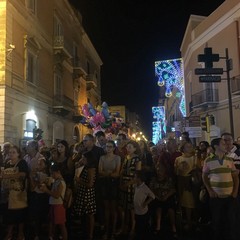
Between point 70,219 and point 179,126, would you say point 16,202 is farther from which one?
point 179,126

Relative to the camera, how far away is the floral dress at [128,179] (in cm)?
708

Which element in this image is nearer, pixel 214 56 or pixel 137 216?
pixel 137 216

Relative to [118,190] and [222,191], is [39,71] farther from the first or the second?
[222,191]

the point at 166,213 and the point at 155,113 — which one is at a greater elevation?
the point at 155,113

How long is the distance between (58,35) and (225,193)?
21746 mm

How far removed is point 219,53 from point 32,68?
1343 centimetres

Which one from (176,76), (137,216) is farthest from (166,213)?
(176,76)

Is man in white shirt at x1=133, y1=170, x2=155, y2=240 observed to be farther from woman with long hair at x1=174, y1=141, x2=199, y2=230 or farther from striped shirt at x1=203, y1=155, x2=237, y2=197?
striped shirt at x1=203, y1=155, x2=237, y2=197

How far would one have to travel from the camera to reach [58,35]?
83.4ft

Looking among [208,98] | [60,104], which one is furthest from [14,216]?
[208,98]

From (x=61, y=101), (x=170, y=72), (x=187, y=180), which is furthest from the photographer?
(x=170, y=72)

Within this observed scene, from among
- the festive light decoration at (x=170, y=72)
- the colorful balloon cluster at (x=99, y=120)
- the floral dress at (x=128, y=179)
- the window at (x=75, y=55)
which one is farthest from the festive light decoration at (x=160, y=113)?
the floral dress at (x=128, y=179)

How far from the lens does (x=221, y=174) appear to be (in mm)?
5969

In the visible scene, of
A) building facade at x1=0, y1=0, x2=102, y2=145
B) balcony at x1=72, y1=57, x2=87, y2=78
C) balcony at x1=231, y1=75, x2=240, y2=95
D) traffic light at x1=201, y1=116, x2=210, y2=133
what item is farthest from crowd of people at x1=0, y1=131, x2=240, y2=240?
balcony at x1=72, y1=57, x2=87, y2=78
